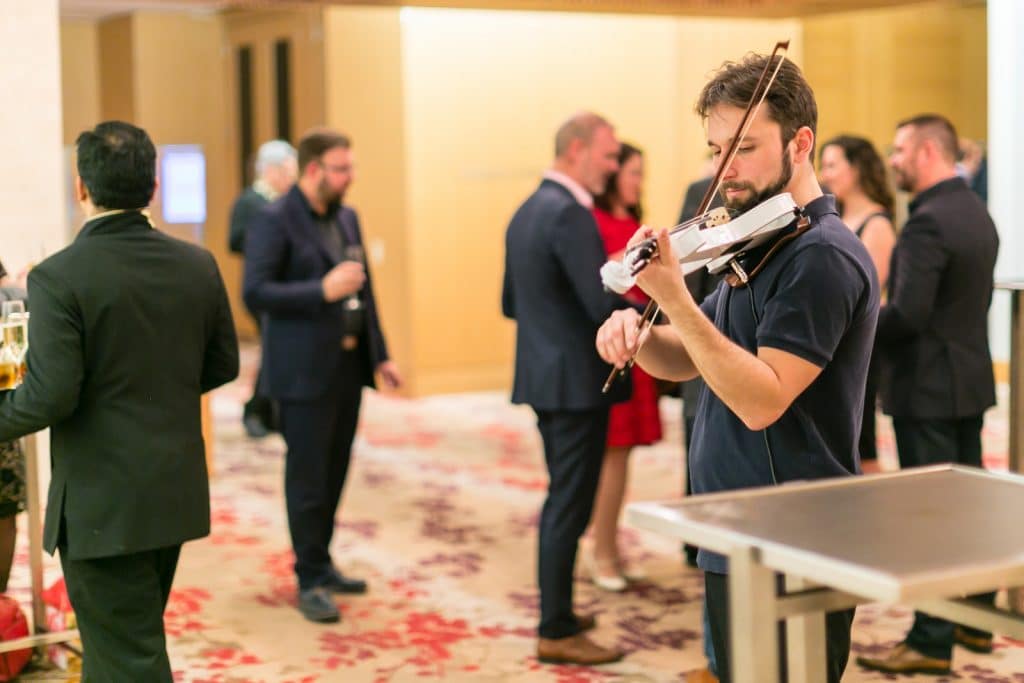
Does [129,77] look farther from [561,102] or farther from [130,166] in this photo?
[130,166]

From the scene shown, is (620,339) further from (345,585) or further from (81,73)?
(81,73)

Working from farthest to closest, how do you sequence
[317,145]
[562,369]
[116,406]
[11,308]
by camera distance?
[317,145] → [562,369] → [11,308] → [116,406]

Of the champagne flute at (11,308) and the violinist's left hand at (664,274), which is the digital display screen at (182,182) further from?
the violinist's left hand at (664,274)

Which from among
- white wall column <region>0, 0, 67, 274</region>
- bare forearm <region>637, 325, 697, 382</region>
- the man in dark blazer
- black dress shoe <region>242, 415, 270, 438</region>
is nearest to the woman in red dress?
white wall column <region>0, 0, 67, 274</region>

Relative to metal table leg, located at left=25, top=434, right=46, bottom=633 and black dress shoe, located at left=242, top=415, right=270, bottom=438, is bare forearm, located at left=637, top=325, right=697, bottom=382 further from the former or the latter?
black dress shoe, located at left=242, top=415, right=270, bottom=438

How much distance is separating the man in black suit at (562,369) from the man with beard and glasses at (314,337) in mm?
682

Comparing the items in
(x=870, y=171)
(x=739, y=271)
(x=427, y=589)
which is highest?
(x=870, y=171)

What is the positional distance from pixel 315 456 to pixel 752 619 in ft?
9.41

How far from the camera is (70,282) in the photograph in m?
2.92

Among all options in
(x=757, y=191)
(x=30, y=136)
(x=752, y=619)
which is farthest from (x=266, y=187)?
(x=752, y=619)

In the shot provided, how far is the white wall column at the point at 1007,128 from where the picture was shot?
4.91m

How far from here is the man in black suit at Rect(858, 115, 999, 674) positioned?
12.9 feet

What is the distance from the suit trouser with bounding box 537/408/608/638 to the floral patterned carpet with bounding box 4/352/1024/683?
0.58ft

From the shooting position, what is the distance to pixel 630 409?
4961mm
